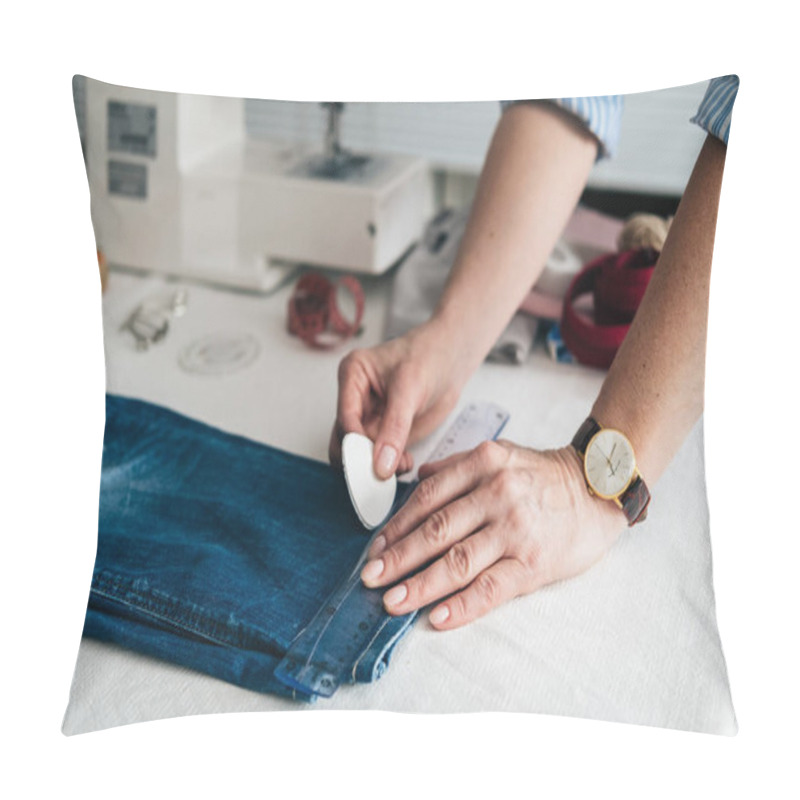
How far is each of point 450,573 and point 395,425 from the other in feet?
0.51

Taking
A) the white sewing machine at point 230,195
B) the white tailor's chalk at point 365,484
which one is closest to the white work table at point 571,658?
the white tailor's chalk at point 365,484

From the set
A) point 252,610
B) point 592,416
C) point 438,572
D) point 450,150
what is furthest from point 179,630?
point 450,150

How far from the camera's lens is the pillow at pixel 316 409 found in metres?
0.64

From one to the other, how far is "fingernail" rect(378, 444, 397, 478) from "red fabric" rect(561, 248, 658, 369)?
0.22 metres

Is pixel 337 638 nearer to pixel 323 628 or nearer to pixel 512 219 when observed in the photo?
pixel 323 628

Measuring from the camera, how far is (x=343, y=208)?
107 centimetres

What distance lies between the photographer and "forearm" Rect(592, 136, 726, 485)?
69 cm

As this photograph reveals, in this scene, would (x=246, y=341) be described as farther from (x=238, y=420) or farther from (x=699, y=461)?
(x=699, y=461)

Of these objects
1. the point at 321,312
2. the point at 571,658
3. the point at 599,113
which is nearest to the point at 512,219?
the point at 599,113

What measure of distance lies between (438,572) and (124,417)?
1.16 feet

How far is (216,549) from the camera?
715 mm

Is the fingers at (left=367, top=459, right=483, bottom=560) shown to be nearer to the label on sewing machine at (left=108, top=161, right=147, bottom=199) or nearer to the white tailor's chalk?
the white tailor's chalk

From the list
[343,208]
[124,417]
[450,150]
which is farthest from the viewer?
[450,150]

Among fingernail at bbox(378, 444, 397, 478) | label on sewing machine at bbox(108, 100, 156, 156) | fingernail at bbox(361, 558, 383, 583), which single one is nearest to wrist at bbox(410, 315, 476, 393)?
fingernail at bbox(378, 444, 397, 478)
